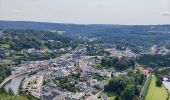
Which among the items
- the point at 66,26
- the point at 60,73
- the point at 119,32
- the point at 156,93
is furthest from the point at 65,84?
the point at 66,26

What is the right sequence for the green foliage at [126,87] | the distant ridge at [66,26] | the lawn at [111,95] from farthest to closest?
the distant ridge at [66,26] < the lawn at [111,95] < the green foliage at [126,87]

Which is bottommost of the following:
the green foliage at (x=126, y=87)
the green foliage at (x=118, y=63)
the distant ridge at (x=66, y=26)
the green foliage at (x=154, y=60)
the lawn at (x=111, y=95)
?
the distant ridge at (x=66, y=26)

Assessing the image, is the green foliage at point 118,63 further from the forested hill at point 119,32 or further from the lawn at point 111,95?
the forested hill at point 119,32

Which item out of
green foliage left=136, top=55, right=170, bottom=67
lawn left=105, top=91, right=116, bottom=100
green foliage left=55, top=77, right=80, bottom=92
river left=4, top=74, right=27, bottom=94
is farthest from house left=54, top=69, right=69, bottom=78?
green foliage left=136, top=55, right=170, bottom=67

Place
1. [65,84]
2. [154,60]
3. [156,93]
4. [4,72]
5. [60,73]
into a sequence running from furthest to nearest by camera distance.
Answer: [154,60] → [60,73] → [4,72] → [65,84] → [156,93]

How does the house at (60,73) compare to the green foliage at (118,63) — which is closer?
the house at (60,73)

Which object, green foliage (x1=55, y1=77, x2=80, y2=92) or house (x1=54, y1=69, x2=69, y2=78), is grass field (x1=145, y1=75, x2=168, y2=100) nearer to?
green foliage (x1=55, y1=77, x2=80, y2=92)

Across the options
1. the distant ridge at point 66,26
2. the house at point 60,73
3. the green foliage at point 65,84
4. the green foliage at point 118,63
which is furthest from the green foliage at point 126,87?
the distant ridge at point 66,26

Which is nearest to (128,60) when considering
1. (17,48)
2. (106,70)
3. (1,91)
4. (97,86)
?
(106,70)

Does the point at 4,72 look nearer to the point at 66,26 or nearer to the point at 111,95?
the point at 111,95
